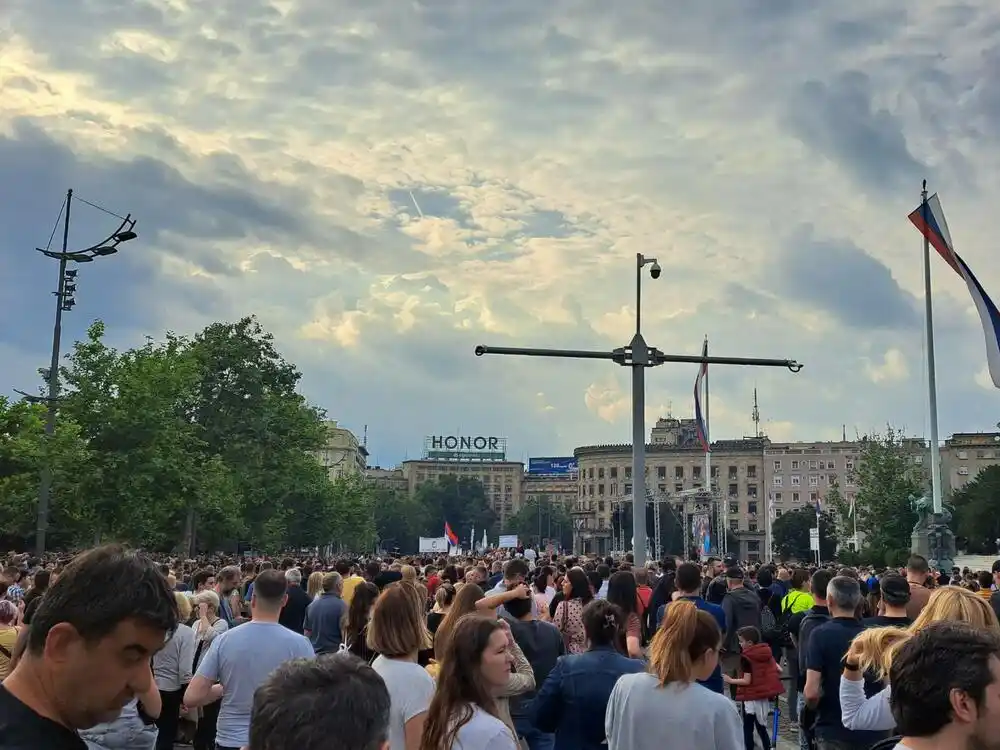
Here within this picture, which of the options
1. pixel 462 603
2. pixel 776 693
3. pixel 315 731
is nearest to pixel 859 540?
pixel 776 693

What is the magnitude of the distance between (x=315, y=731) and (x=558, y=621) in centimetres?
829

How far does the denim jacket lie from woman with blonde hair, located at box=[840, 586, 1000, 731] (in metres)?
1.30

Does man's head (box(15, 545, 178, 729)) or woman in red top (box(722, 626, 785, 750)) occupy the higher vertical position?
man's head (box(15, 545, 178, 729))

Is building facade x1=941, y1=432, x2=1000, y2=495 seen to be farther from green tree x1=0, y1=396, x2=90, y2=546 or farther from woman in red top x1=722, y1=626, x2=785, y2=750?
woman in red top x1=722, y1=626, x2=785, y2=750

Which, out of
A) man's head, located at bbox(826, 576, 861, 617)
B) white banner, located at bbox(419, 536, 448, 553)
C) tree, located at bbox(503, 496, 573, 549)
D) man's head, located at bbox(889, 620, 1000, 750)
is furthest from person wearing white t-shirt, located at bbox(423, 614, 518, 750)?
tree, located at bbox(503, 496, 573, 549)

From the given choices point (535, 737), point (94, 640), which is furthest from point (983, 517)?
point (94, 640)

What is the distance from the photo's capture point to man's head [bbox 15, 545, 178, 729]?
2.50 meters

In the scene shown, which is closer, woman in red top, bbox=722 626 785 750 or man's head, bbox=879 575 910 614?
man's head, bbox=879 575 910 614

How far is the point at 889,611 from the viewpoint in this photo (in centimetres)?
730

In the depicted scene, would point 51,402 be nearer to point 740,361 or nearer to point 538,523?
point 740,361

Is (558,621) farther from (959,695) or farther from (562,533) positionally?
(562,533)

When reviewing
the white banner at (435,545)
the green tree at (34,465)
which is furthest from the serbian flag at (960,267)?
the white banner at (435,545)

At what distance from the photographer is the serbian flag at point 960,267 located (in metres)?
25.9

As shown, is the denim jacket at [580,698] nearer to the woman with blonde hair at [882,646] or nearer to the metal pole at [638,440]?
the woman with blonde hair at [882,646]
